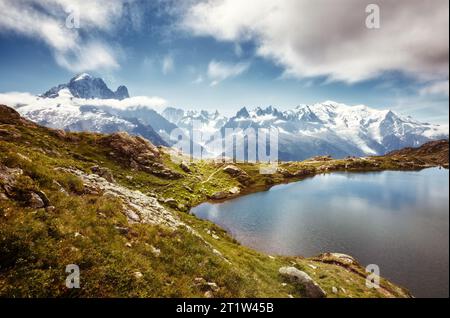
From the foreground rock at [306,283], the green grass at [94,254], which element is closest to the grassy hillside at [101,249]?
the green grass at [94,254]

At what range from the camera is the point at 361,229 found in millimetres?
62406

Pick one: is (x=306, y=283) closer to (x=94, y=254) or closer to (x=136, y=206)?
(x=136, y=206)

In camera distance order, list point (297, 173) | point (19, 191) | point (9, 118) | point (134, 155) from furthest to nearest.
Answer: point (297, 173), point (134, 155), point (9, 118), point (19, 191)

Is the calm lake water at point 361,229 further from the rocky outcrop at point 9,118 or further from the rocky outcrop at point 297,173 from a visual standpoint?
the rocky outcrop at point 9,118

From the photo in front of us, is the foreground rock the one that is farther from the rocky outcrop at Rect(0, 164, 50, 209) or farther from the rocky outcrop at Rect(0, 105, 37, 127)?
the rocky outcrop at Rect(0, 105, 37, 127)

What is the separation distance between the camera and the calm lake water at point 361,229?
40406 mm

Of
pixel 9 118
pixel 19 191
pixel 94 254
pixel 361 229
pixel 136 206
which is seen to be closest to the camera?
pixel 94 254

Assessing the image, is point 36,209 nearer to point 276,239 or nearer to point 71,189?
point 71,189

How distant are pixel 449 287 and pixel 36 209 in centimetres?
4611

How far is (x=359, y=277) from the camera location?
35.7 meters

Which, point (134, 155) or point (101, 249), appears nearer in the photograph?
point (101, 249)

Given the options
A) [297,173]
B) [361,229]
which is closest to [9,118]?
[361,229]
